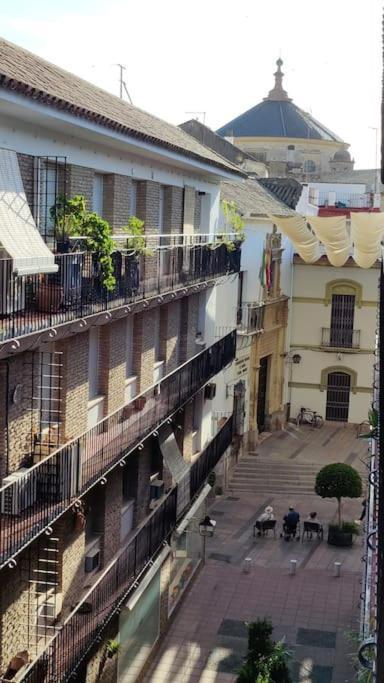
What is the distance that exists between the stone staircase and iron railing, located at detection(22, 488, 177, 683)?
14.5 metres

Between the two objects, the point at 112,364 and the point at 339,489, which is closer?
the point at 112,364

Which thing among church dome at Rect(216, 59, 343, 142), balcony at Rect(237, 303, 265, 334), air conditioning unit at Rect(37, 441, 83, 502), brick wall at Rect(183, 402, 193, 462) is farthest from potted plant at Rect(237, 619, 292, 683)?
church dome at Rect(216, 59, 343, 142)

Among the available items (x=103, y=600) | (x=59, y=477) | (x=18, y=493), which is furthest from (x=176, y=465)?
(x=18, y=493)

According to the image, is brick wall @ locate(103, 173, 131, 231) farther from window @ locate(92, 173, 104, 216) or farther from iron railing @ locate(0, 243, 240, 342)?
iron railing @ locate(0, 243, 240, 342)

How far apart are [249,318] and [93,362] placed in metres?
19.3

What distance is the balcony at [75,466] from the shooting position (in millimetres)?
11977

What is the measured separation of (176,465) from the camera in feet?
67.9

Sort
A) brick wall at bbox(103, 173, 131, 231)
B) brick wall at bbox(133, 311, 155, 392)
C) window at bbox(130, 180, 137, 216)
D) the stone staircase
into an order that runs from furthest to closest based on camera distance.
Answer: the stone staircase
brick wall at bbox(133, 311, 155, 392)
window at bbox(130, 180, 137, 216)
brick wall at bbox(103, 173, 131, 231)

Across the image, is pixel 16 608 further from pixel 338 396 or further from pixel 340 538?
pixel 338 396

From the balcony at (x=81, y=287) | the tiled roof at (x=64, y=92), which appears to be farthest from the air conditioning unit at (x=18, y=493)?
the tiled roof at (x=64, y=92)

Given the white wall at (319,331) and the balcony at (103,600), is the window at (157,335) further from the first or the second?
the white wall at (319,331)

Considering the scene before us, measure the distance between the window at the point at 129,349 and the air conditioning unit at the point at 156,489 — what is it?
294 cm

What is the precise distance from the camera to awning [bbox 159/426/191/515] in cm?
2019

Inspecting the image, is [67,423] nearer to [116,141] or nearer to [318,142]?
[116,141]
